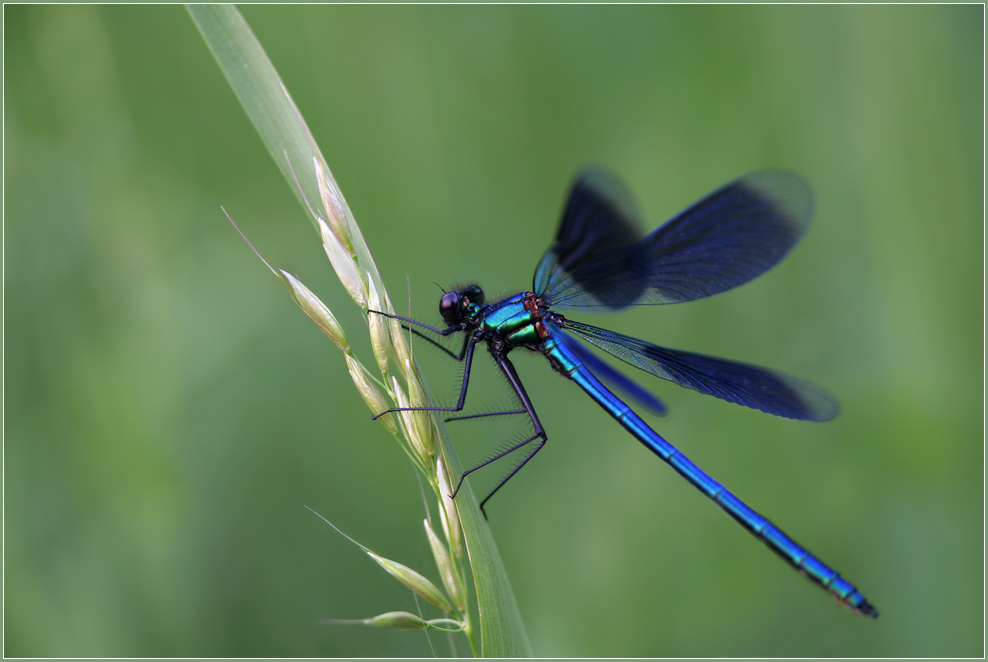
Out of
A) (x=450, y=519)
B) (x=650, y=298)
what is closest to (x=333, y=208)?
(x=450, y=519)

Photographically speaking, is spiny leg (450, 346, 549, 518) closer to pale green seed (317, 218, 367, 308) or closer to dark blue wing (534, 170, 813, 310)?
dark blue wing (534, 170, 813, 310)

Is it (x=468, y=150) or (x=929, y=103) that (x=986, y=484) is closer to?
(x=929, y=103)

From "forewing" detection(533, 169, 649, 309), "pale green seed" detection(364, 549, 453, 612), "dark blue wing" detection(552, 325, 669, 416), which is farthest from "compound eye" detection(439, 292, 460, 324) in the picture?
"pale green seed" detection(364, 549, 453, 612)

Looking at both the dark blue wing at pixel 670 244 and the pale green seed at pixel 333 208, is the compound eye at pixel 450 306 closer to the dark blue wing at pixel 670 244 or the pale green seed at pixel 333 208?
the dark blue wing at pixel 670 244

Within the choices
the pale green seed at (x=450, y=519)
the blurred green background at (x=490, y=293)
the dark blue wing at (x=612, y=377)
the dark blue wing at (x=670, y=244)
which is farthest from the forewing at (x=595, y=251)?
the pale green seed at (x=450, y=519)

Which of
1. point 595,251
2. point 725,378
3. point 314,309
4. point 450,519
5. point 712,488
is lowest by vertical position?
point 712,488

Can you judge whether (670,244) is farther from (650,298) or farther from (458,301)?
(458,301)

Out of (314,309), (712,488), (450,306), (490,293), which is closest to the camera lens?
(314,309)

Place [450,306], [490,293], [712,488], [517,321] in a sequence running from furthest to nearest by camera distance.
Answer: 1. [490,293]
2. [517,321]
3. [450,306]
4. [712,488]
